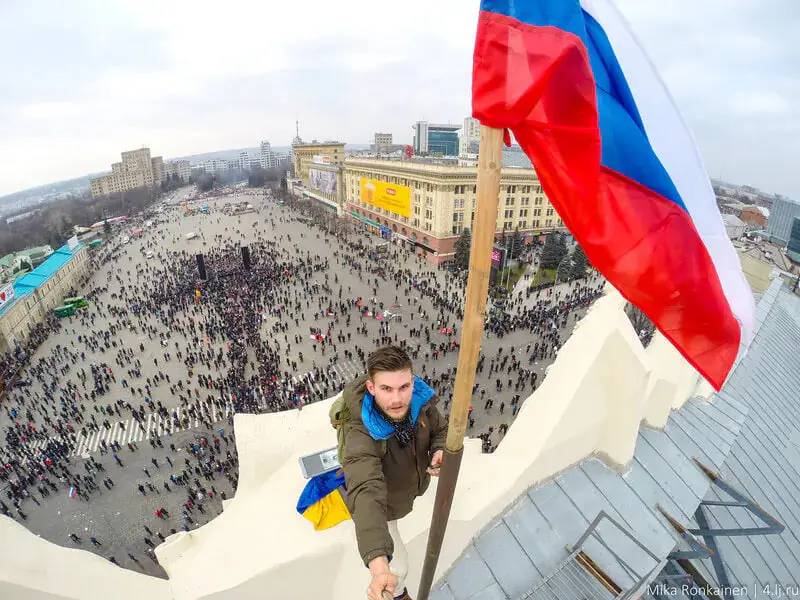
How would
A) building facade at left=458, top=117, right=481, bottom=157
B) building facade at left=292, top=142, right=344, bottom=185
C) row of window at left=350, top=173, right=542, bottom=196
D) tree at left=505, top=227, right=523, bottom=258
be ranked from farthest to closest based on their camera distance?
building facade at left=458, top=117, right=481, bottom=157, building facade at left=292, top=142, right=344, bottom=185, row of window at left=350, top=173, right=542, bottom=196, tree at left=505, top=227, right=523, bottom=258

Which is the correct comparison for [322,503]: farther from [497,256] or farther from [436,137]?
[436,137]

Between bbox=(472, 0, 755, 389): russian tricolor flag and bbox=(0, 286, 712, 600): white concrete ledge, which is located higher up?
bbox=(472, 0, 755, 389): russian tricolor flag

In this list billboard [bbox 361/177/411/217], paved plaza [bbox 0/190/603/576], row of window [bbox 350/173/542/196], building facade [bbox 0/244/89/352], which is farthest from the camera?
billboard [bbox 361/177/411/217]

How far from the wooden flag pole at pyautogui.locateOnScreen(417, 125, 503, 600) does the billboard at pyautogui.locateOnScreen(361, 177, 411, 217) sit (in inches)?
1652

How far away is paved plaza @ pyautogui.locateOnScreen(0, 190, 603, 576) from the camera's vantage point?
13375 millimetres

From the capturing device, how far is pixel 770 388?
951 centimetres

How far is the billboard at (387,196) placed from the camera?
43312 millimetres

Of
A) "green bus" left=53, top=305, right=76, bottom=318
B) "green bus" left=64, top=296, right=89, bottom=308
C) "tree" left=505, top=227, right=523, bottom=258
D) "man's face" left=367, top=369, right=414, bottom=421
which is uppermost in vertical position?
"man's face" left=367, top=369, right=414, bottom=421

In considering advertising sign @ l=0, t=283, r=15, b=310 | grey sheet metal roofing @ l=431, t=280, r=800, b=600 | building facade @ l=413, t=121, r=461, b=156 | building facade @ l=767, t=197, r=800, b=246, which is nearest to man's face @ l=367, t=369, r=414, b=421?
grey sheet metal roofing @ l=431, t=280, r=800, b=600

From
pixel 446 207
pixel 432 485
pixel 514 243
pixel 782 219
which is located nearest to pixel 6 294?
pixel 446 207

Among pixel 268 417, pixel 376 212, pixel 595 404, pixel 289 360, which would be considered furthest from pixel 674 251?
pixel 376 212

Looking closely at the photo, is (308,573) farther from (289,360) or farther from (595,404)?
(289,360)

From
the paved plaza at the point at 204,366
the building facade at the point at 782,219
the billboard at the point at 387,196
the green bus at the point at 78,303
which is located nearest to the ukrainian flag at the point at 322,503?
the paved plaza at the point at 204,366

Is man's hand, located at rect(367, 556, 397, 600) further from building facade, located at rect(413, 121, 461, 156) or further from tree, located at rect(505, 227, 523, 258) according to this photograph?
building facade, located at rect(413, 121, 461, 156)
